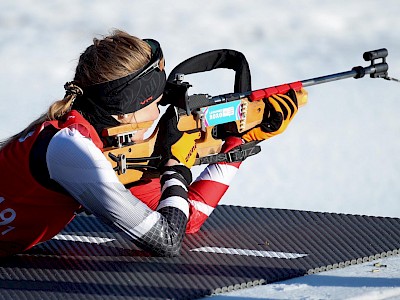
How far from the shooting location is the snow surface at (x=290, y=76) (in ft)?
17.5

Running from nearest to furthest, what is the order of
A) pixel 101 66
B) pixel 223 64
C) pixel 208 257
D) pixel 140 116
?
pixel 101 66
pixel 140 116
pixel 208 257
pixel 223 64

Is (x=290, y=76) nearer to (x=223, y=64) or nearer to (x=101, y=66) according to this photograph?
(x=223, y=64)

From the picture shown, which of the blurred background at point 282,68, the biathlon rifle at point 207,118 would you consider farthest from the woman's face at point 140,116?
the blurred background at point 282,68

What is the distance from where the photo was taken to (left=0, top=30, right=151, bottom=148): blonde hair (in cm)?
389

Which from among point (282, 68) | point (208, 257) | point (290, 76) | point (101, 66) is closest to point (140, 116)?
point (101, 66)

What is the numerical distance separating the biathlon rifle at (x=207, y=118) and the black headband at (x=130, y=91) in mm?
82

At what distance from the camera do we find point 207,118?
4.34m

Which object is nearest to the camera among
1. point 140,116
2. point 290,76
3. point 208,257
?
point 140,116

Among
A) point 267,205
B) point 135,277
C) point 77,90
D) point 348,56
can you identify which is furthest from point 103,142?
point 348,56

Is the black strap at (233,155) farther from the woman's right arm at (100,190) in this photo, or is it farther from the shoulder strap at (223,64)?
the woman's right arm at (100,190)

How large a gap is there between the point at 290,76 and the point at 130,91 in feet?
9.79

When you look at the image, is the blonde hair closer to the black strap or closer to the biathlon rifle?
the biathlon rifle

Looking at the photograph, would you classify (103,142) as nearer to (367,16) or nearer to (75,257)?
(75,257)

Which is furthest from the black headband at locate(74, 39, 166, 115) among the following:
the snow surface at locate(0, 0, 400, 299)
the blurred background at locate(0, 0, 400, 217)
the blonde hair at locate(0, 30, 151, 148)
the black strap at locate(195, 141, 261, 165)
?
the blurred background at locate(0, 0, 400, 217)
